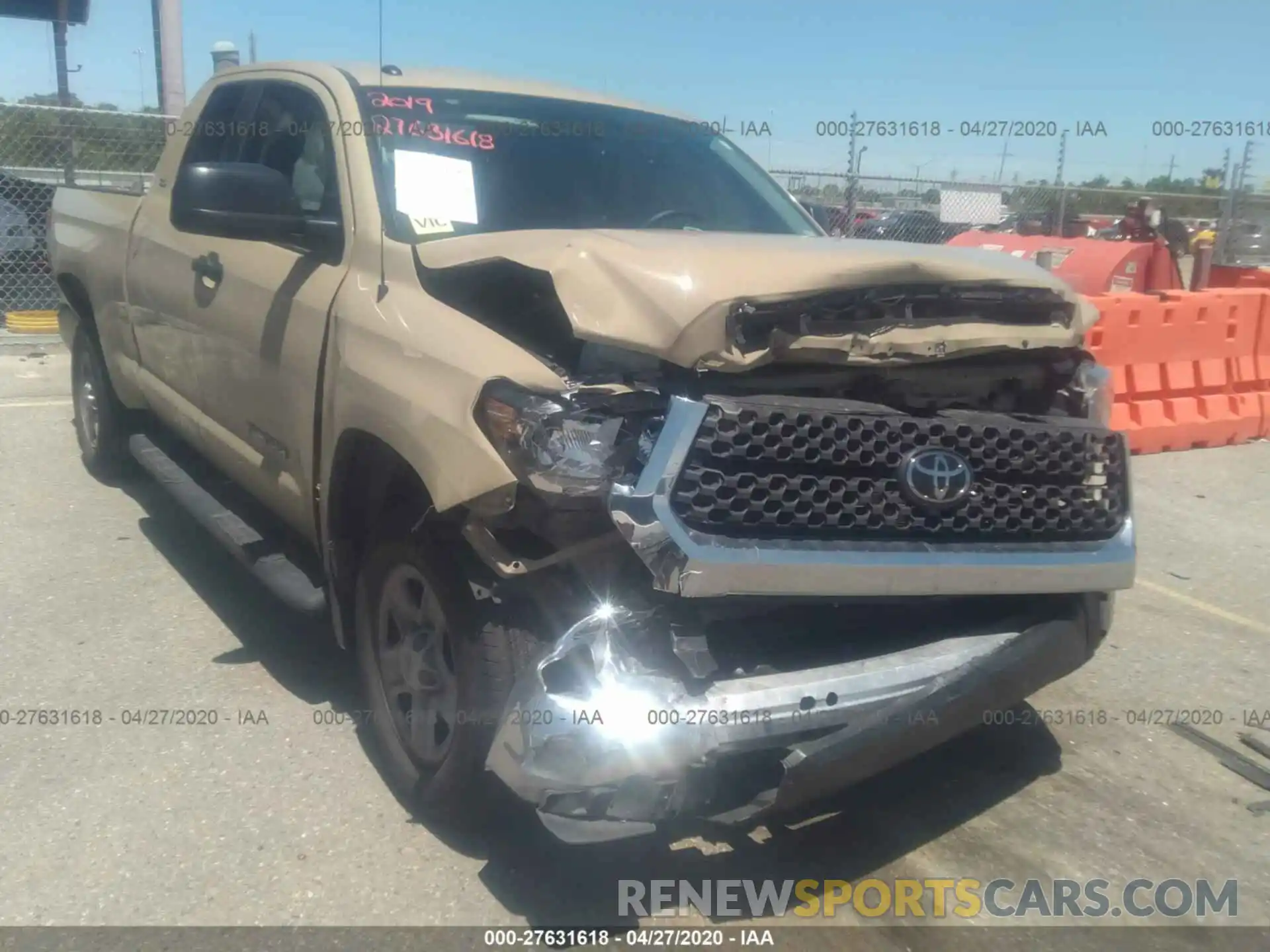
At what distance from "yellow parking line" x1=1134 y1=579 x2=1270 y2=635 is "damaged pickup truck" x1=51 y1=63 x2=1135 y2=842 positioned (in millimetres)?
2345

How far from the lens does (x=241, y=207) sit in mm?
3512

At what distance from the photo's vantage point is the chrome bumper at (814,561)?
2484 millimetres

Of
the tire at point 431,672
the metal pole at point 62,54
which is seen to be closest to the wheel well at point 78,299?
the tire at point 431,672

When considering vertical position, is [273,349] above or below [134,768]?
above

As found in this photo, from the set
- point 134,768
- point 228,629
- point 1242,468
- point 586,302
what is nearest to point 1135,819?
point 586,302

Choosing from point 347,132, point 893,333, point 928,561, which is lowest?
point 928,561

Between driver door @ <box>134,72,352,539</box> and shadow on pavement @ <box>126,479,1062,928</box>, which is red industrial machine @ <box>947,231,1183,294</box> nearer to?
shadow on pavement @ <box>126,479,1062,928</box>

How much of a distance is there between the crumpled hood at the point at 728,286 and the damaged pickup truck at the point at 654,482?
0.03 ft

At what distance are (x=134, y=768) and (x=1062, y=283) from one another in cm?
311

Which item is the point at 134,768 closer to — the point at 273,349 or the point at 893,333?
the point at 273,349

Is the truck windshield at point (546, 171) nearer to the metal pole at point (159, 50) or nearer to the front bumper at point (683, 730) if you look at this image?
the front bumper at point (683, 730)

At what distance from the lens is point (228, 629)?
4.58 meters

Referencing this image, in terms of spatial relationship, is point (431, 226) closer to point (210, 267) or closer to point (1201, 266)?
point (210, 267)

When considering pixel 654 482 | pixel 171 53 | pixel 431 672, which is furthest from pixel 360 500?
pixel 171 53
